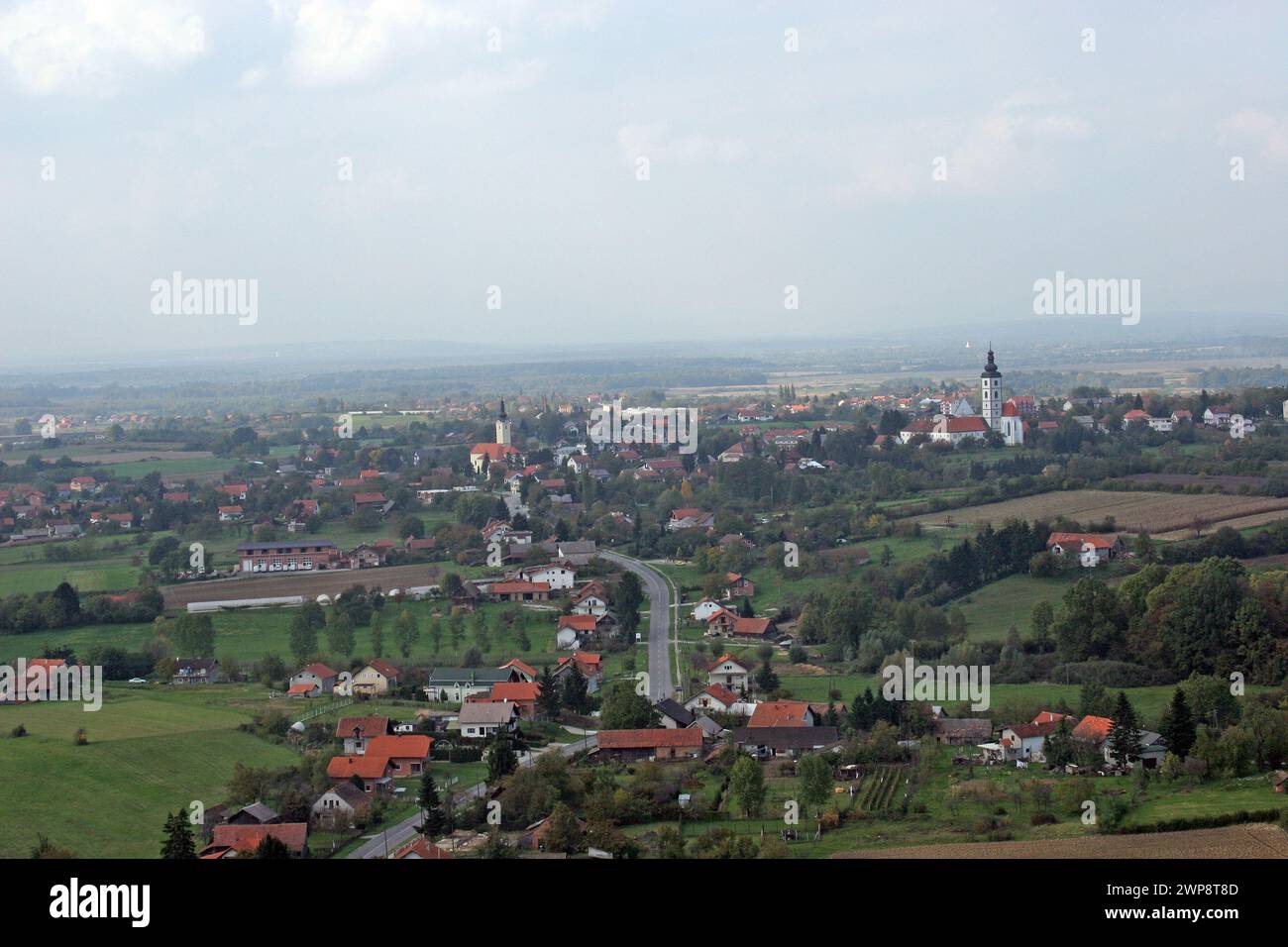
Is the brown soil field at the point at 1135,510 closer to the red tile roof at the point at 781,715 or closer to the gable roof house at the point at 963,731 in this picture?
the gable roof house at the point at 963,731

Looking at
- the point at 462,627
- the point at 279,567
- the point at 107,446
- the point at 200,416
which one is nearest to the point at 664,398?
the point at 200,416

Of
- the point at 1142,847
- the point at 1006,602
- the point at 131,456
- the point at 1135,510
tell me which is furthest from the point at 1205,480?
the point at 131,456

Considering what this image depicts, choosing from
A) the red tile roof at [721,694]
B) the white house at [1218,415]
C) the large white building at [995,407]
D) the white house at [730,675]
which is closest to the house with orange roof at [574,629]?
the white house at [730,675]

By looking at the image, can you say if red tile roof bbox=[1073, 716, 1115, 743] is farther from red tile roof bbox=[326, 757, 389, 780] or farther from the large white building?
the large white building

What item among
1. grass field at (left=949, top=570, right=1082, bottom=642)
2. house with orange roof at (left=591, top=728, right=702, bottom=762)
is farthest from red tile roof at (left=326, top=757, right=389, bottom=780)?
grass field at (left=949, top=570, right=1082, bottom=642)
